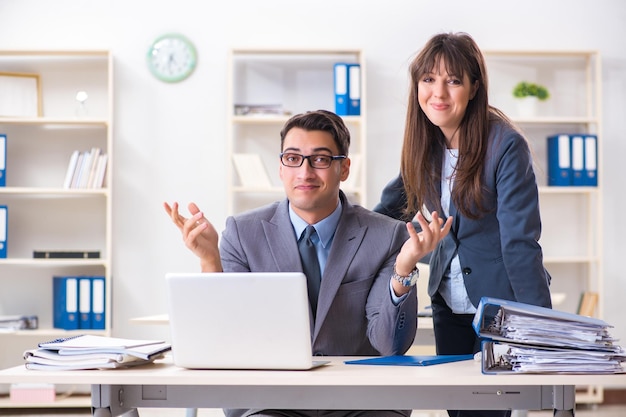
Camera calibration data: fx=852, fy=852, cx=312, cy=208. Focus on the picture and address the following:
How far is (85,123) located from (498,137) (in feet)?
10.8

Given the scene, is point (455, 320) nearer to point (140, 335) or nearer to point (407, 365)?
point (407, 365)

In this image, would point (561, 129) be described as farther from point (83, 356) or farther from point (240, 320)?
point (83, 356)

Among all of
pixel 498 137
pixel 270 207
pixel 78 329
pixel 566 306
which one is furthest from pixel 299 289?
pixel 566 306

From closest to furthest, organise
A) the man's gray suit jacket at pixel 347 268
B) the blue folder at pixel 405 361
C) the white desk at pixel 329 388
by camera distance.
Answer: the white desk at pixel 329 388
the blue folder at pixel 405 361
the man's gray suit jacket at pixel 347 268

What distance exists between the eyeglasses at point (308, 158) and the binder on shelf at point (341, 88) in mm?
2721

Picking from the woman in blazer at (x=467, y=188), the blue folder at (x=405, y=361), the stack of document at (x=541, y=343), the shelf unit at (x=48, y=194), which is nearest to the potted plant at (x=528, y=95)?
the shelf unit at (x=48, y=194)

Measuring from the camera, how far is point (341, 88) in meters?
4.80

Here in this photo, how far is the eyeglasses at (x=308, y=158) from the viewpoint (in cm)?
210

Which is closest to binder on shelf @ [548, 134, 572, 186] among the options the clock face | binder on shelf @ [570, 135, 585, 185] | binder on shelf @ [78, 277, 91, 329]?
binder on shelf @ [570, 135, 585, 185]

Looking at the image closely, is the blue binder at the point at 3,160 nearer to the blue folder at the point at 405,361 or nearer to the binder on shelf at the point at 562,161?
the binder on shelf at the point at 562,161

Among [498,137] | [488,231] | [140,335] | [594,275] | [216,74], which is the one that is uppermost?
[216,74]

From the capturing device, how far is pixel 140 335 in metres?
5.00

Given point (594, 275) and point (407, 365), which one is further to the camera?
point (594, 275)

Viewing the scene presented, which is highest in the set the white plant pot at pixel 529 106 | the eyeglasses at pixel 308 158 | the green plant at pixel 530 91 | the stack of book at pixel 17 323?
the green plant at pixel 530 91
